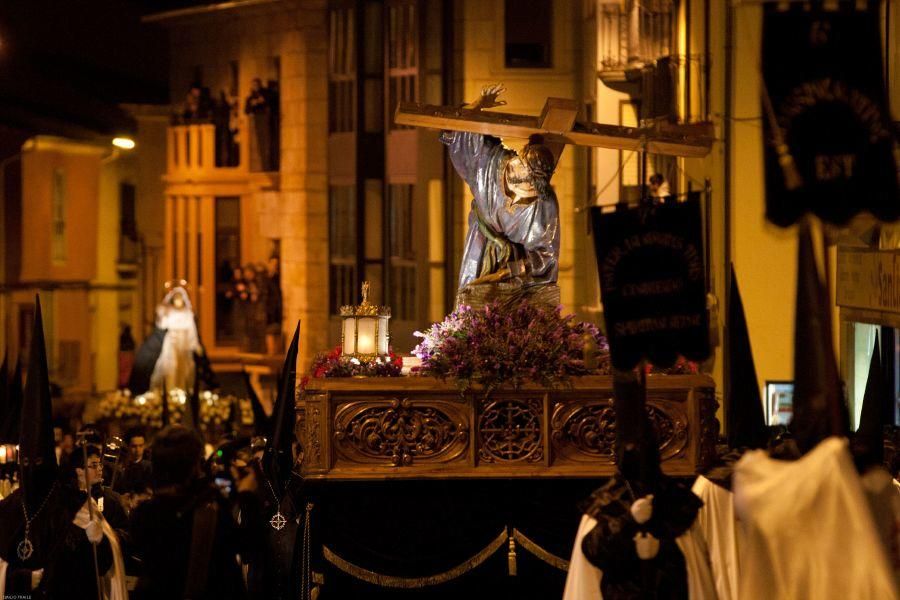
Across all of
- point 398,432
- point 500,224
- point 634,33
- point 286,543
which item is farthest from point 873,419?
point 634,33

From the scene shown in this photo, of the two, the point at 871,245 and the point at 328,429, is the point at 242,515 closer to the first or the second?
the point at 328,429

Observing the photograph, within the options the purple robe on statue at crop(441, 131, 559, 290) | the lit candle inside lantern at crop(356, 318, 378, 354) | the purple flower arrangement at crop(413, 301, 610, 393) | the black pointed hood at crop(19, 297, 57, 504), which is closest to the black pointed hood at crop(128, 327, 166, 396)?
the purple robe on statue at crop(441, 131, 559, 290)

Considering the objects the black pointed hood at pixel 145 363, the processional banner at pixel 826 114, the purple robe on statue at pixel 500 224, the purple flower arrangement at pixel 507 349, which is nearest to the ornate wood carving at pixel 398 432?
the purple flower arrangement at pixel 507 349

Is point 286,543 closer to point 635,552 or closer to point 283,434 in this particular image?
point 283,434

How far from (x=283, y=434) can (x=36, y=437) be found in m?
2.28

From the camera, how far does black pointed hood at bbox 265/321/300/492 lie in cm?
1395

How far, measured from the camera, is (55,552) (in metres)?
12.2

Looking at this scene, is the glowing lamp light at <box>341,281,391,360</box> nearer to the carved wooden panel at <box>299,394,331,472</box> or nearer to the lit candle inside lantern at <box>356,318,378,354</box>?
the lit candle inside lantern at <box>356,318,378,354</box>

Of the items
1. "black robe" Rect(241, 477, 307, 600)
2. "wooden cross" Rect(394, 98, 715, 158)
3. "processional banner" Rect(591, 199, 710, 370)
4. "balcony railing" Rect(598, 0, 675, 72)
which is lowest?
"black robe" Rect(241, 477, 307, 600)

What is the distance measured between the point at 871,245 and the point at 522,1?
37.0ft

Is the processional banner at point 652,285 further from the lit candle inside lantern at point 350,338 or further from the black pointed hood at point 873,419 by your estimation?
the lit candle inside lantern at point 350,338

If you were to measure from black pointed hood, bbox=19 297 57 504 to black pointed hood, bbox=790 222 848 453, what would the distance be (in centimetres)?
535

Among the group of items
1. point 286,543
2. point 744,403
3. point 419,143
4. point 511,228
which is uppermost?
point 419,143

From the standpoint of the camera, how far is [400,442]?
14.1m
